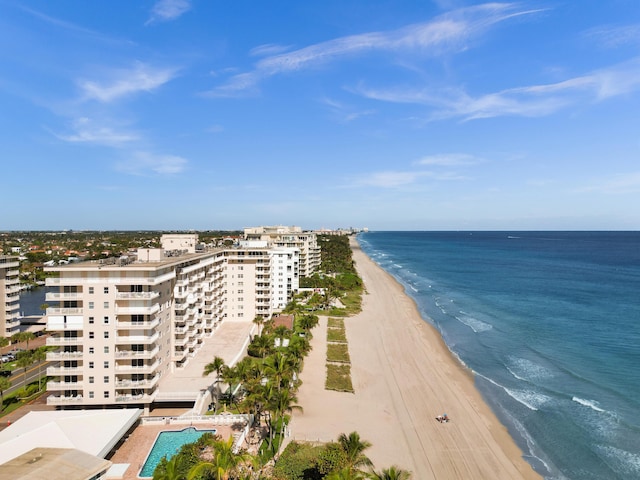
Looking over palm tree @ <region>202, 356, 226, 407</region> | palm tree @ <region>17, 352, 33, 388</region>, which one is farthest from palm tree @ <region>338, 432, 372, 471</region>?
palm tree @ <region>17, 352, 33, 388</region>

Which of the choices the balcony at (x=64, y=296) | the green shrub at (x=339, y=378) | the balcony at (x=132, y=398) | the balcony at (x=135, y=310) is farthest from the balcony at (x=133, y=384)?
the green shrub at (x=339, y=378)

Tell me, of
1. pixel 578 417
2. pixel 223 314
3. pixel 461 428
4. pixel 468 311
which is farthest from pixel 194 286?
pixel 468 311

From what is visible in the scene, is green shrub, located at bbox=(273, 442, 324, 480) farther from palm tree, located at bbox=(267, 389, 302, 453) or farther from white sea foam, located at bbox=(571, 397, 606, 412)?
white sea foam, located at bbox=(571, 397, 606, 412)

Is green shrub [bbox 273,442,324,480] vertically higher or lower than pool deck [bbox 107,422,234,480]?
lower

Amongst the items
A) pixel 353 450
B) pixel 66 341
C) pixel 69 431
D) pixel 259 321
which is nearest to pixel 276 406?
pixel 353 450

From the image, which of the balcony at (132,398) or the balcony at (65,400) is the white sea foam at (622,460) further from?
the balcony at (65,400)

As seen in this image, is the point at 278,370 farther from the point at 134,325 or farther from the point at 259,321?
the point at 259,321
